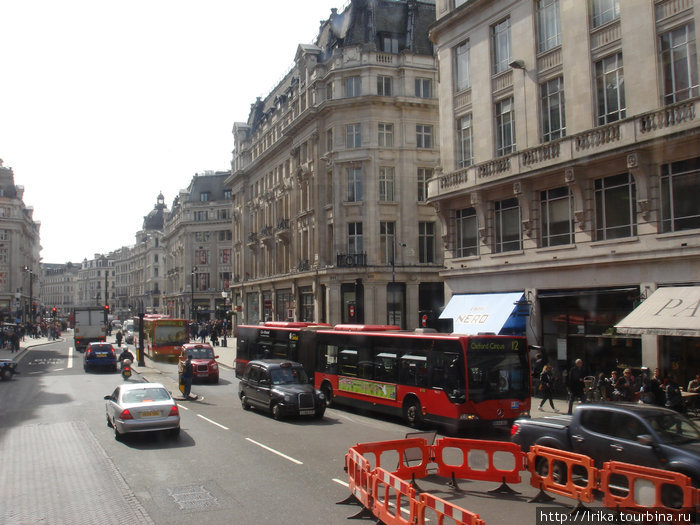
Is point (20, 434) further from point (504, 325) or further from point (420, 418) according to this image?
point (504, 325)

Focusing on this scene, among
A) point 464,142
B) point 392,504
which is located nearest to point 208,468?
point 392,504

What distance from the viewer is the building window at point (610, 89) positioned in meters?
22.2

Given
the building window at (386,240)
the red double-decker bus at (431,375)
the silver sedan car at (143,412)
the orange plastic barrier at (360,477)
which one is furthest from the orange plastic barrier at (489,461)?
the building window at (386,240)

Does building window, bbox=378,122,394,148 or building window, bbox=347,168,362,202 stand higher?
building window, bbox=378,122,394,148

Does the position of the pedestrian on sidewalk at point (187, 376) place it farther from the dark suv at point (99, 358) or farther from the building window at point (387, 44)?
the building window at point (387, 44)

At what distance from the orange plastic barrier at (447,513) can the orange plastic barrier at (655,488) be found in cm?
326

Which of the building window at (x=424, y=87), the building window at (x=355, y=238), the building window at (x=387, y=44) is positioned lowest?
the building window at (x=355, y=238)

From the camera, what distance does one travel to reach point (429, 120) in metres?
46.3

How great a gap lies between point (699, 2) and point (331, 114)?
98.9ft

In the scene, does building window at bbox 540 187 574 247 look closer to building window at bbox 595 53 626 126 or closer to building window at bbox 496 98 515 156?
building window at bbox 496 98 515 156

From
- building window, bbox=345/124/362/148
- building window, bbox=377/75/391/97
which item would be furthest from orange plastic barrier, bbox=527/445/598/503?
building window, bbox=377/75/391/97

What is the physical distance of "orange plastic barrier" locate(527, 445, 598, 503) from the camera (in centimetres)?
1006

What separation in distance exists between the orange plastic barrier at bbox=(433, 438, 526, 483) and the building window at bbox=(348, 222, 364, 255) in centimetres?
3371

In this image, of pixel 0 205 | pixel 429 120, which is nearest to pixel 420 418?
pixel 429 120
